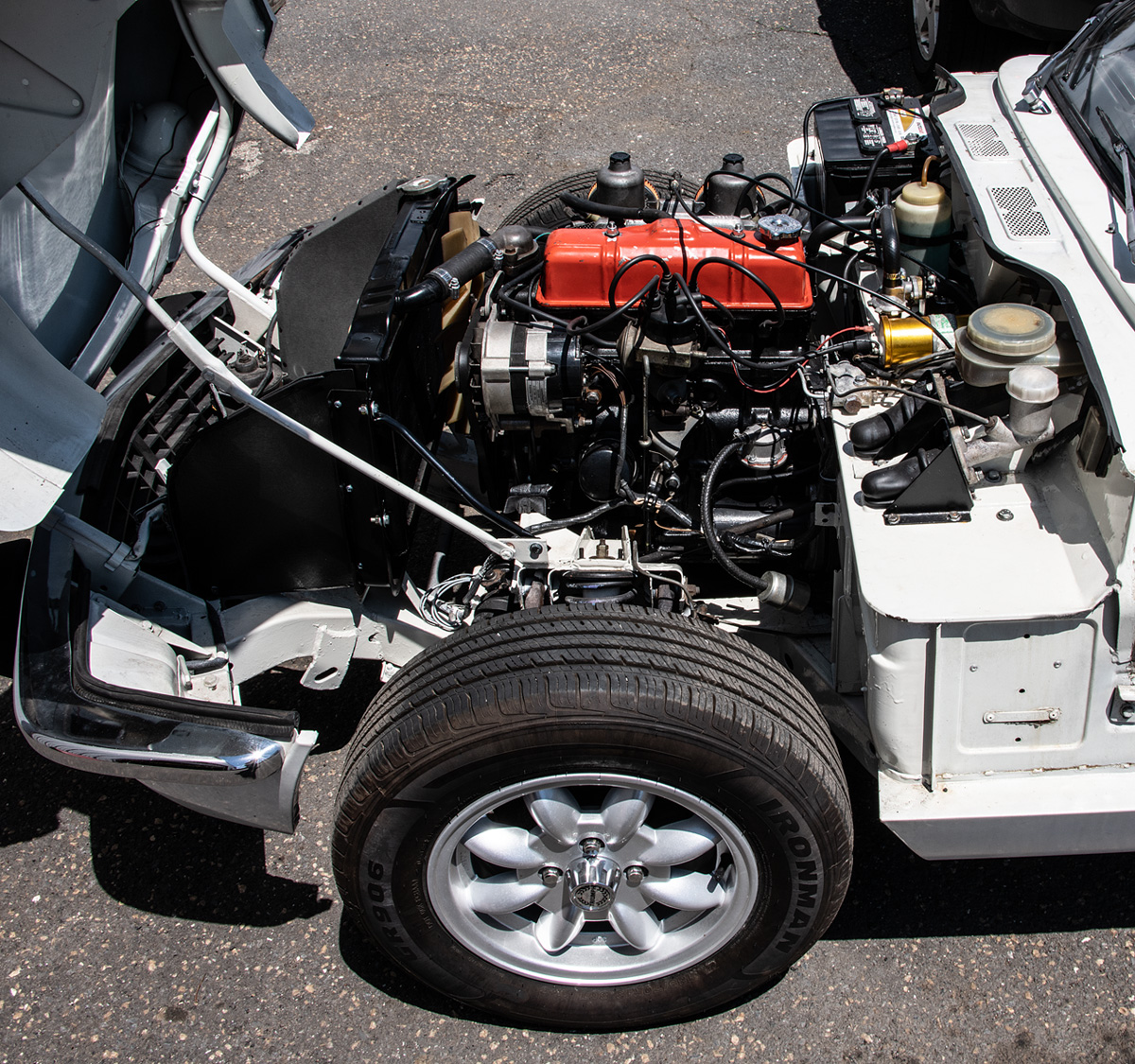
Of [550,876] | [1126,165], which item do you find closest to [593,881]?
[550,876]

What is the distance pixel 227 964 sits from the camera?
248 cm

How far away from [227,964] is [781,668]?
5.25ft

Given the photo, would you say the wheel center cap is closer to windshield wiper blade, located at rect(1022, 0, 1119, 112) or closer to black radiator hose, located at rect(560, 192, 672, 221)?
black radiator hose, located at rect(560, 192, 672, 221)

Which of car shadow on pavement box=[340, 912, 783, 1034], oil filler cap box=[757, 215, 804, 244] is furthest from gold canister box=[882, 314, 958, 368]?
car shadow on pavement box=[340, 912, 783, 1034]

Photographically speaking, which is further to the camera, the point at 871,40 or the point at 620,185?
the point at 871,40

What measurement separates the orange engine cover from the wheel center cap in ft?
4.79

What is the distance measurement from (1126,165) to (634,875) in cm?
209

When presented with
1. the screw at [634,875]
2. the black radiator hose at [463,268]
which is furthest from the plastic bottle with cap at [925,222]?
the screw at [634,875]

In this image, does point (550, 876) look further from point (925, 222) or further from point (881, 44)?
point (881, 44)

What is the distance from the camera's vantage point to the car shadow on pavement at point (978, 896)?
97.7 inches

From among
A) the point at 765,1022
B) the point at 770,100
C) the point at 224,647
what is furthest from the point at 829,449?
the point at 770,100

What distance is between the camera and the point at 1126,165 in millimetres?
2402

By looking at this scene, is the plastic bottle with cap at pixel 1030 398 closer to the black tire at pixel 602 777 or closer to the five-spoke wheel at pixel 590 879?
the black tire at pixel 602 777

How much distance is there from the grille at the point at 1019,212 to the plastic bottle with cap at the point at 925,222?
0.23 m
